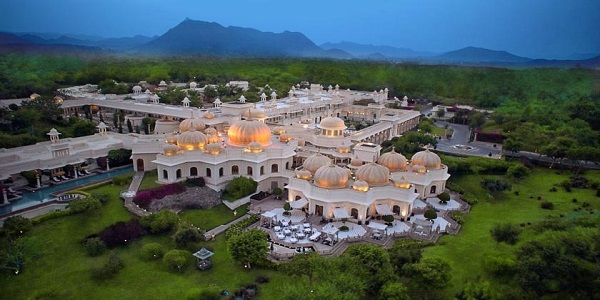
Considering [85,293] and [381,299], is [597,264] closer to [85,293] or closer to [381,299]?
[381,299]

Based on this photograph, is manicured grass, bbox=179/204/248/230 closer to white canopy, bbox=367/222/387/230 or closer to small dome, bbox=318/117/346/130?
white canopy, bbox=367/222/387/230

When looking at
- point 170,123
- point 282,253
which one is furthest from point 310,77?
point 282,253

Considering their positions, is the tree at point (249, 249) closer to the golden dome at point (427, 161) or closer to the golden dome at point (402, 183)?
the golden dome at point (402, 183)

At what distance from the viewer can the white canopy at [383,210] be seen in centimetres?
3440

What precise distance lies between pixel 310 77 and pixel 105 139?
81385mm

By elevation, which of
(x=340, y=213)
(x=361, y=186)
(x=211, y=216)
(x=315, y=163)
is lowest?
(x=211, y=216)

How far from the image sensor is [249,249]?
27.0 m

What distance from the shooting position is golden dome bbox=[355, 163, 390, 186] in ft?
118

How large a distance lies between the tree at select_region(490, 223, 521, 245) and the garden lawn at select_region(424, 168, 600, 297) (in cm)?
61

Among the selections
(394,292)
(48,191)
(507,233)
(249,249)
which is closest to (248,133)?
(249,249)

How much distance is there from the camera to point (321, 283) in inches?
908

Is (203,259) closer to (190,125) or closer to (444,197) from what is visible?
(444,197)

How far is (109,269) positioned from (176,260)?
4107 millimetres

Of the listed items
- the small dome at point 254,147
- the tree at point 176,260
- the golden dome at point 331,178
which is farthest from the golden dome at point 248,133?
the tree at point 176,260
